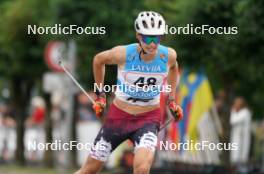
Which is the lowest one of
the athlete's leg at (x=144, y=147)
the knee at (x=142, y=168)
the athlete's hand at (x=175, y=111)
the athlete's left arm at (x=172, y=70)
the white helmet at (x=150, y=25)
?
the knee at (x=142, y=168)

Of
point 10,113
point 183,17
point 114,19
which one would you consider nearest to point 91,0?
Answer: point 114,19

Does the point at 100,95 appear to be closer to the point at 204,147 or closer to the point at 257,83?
the point at 204,147

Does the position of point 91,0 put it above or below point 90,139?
above

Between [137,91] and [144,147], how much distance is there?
690 millimetres

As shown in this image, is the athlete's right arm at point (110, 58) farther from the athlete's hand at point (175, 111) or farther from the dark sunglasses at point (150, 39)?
the athlete's hand at point (175, 111)

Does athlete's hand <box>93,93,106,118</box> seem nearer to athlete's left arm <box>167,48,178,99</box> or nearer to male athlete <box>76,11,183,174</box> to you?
male athlete <box>76,11,183,174</box>

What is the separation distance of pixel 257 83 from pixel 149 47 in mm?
14101

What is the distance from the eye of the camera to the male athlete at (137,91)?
12.9 m

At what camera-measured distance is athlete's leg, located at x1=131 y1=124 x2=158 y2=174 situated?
41.5 ft

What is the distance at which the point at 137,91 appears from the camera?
1315 cm

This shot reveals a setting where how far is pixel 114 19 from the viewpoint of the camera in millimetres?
25656

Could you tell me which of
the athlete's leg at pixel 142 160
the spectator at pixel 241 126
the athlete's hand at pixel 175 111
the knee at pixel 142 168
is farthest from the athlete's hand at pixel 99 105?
the spectator at pixel 241 126

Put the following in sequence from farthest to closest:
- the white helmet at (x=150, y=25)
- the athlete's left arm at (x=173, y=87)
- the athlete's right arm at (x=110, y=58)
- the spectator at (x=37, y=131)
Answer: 1. the spectator at (x=37, y=131)
2. the athlete's left arm at (x=173, y=87)
3. the athlete's right arm at (x=110, y=58)
4. the white helmet at (x=150, y=25)

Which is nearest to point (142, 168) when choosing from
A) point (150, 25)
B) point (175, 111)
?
point (175, 111)
